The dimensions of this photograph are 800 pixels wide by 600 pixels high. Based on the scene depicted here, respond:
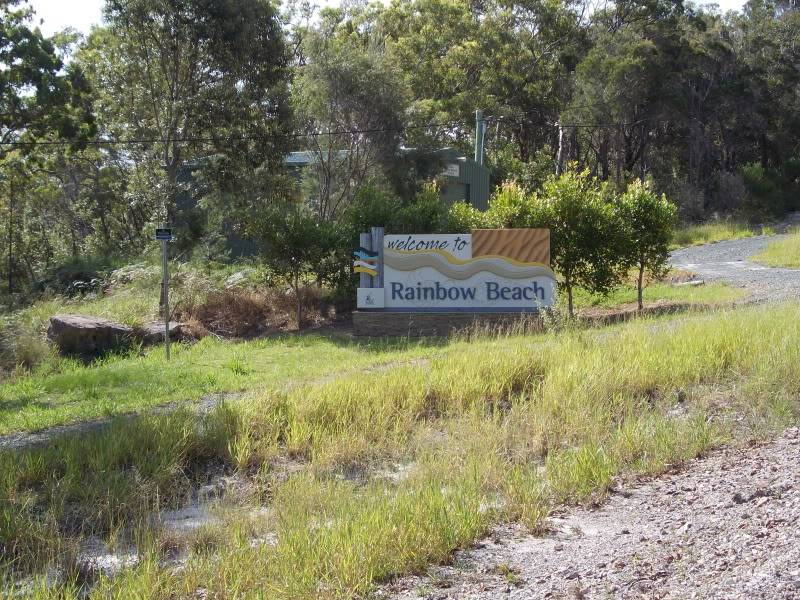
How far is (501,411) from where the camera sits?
9422 mm

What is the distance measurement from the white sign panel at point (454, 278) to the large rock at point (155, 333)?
4669 millimetres

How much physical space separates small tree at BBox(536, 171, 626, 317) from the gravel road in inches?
114

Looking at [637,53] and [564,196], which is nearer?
[564,196]

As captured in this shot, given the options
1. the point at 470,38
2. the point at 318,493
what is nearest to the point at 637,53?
the point at 470,38

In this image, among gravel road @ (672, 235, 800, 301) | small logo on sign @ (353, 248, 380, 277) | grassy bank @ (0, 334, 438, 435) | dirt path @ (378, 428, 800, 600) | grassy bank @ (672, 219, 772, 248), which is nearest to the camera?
dirt path @ (378, 428, 800, 600)

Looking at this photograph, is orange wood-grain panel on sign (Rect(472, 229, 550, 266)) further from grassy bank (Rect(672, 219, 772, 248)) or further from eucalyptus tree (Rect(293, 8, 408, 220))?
grassy bank (Rect(672, 219, 772, 248))

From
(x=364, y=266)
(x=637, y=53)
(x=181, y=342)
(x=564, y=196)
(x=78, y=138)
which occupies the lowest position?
(x=181, y=342)

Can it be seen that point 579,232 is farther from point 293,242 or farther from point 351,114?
point 351,114

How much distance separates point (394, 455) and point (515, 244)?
29.9 ft

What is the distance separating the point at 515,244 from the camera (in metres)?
16.8

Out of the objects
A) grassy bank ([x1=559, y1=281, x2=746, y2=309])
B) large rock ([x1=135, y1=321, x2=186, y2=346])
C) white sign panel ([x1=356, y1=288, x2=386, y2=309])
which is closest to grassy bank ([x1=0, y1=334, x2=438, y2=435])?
large rock ([x1=135, y1=321, x2=186, y2=346])

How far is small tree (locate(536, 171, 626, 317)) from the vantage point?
16969mm

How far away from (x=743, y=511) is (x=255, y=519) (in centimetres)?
348

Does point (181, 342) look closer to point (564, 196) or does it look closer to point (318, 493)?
point (564, 196)
